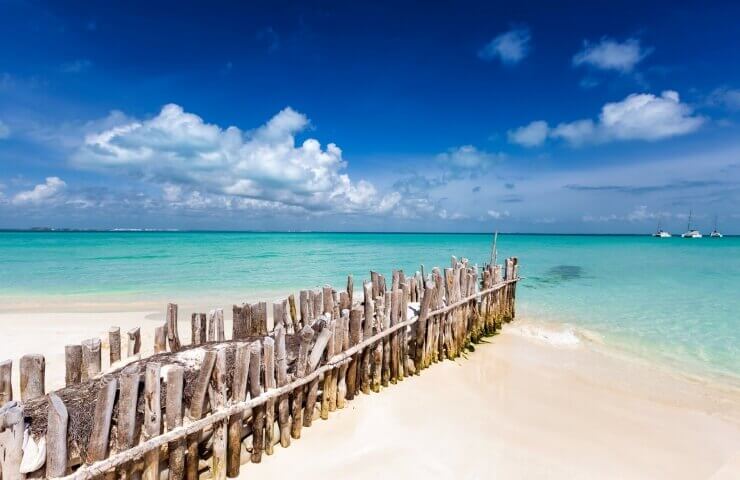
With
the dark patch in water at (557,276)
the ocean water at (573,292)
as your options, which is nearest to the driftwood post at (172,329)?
the ocean water at (573,292)

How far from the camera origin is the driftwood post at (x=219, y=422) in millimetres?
3754

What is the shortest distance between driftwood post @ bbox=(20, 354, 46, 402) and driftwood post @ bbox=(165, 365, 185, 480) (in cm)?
165

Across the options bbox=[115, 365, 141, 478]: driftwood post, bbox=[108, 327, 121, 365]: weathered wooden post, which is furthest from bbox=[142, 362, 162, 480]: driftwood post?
bbox=[108, 327, 121, 365]: weathered wooden post

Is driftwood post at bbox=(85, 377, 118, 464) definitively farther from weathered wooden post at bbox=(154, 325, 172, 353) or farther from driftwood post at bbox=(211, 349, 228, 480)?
weathered wooden post at bbox=(154, 325, 172, 353)

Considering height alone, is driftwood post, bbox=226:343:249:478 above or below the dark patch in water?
above

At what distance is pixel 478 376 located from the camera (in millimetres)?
7418

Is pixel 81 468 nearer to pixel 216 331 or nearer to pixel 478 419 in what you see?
pixel 216 331

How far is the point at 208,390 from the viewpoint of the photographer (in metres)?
3.78

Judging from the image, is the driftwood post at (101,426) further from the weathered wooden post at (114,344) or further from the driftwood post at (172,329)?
the driftwood post at (172,329)

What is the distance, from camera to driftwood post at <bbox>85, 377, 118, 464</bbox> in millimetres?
3022

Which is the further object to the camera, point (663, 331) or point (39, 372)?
point (663, 331)

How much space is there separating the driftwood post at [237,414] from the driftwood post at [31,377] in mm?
1913

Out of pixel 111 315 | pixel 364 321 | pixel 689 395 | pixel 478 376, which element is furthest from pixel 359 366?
pixel 111 315

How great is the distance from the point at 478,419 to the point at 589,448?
4.52 feet
